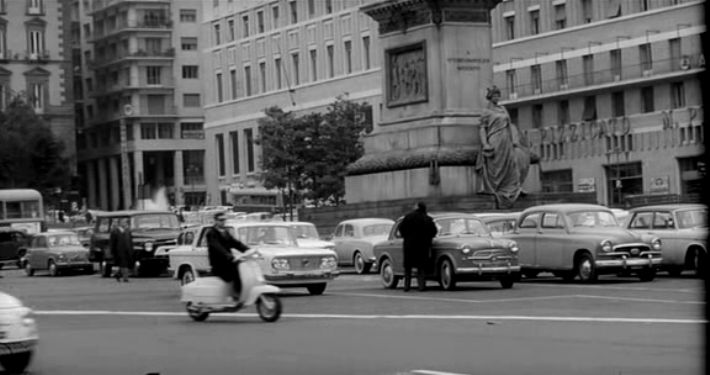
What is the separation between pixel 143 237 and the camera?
48.2 m

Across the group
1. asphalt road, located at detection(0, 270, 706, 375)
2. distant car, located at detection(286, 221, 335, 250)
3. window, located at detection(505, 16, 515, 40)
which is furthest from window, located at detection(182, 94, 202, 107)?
asphalt road, located at detection(0, 270, 706, 375)

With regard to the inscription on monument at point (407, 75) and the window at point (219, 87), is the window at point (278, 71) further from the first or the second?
the inscription on monument at point (407, 75)

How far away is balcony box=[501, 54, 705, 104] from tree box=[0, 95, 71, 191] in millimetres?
28928

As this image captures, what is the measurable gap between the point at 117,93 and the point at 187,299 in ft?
353

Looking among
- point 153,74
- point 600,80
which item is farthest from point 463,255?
point 153,74

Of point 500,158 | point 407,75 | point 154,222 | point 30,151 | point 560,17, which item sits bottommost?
point 154,222

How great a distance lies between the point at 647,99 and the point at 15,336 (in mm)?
66950

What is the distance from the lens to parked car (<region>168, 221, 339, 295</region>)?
30.4 metres

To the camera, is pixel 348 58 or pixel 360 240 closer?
pixel 360 240

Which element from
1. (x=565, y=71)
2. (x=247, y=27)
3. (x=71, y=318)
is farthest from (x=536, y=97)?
(x=71, y=318)

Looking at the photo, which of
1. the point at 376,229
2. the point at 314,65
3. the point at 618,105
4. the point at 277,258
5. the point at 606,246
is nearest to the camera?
the point at 277,258

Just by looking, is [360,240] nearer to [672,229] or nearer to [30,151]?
[672,229]

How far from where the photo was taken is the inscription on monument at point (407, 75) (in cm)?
4791

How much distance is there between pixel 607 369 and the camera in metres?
14.2
